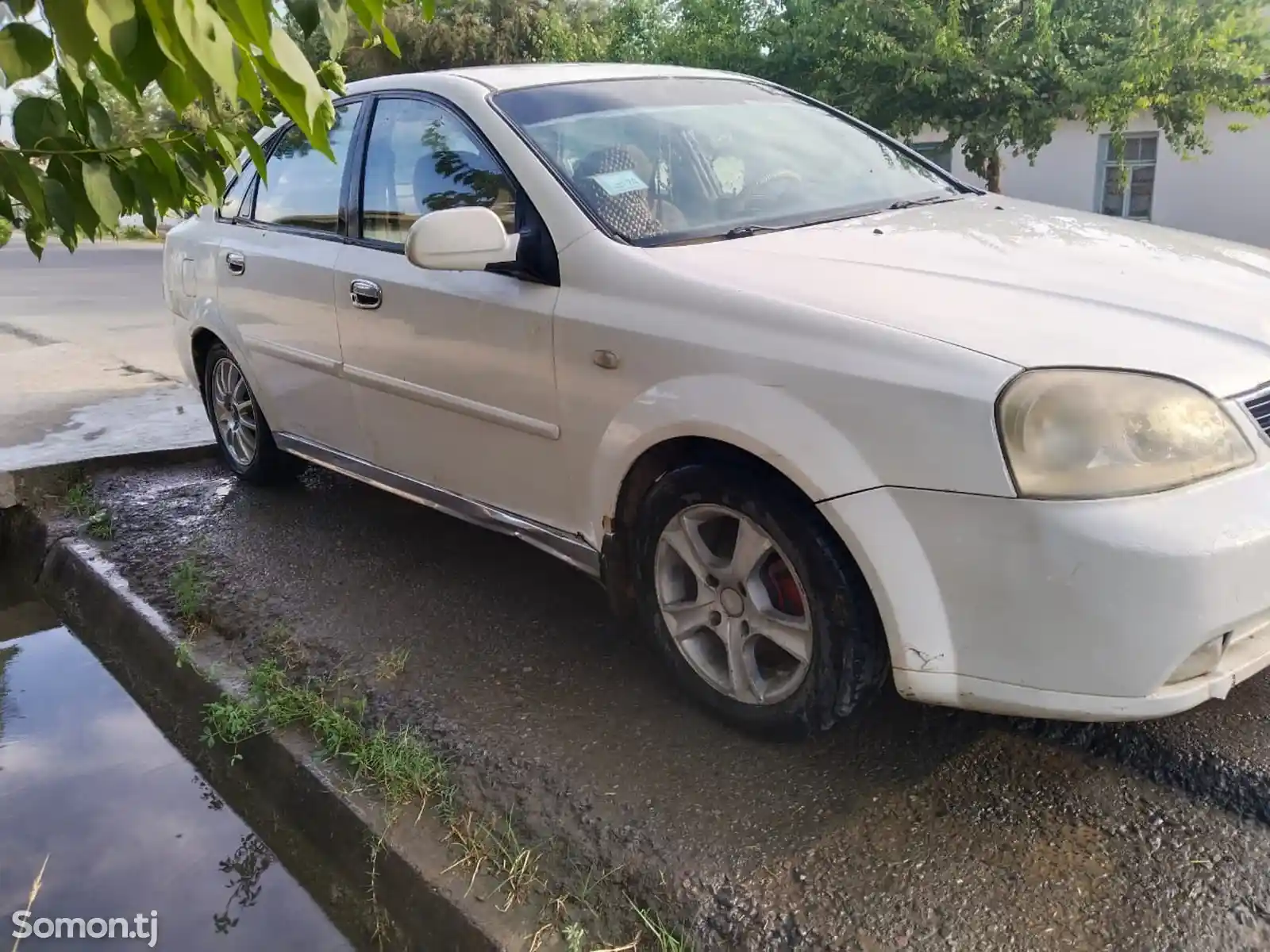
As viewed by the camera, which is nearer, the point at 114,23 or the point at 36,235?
the point at 114,23

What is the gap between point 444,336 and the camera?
10.8 feet

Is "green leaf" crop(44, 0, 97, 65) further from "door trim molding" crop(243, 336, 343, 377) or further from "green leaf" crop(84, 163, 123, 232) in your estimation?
"door trim molding" crop(243, 336, 343, 377)

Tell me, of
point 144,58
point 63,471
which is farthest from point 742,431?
point 63,471

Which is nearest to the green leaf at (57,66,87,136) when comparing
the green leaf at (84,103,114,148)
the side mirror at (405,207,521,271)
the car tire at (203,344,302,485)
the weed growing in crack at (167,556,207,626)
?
the green leaf at (84,103,114,148)

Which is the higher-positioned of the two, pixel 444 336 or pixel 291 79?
pixel 291 79

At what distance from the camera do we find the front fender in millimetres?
2295

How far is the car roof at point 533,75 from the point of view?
3506mm

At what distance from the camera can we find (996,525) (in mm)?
2102

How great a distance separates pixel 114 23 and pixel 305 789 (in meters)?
2.14

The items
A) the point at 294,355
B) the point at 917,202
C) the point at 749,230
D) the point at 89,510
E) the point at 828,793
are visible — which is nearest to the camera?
the point at 828,793

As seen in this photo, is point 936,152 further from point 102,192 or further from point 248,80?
point 248,80

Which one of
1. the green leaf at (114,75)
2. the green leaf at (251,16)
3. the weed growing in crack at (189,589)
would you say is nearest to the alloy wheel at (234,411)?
the weed growing in crack at (189,589)

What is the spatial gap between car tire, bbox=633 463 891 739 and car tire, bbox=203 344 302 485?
98.0 inches

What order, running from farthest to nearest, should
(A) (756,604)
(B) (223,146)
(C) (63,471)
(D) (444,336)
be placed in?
1. (C) (63,471)
2. (D) (444,336)
3. (A) (756,604)
4. (B) (223,146)
